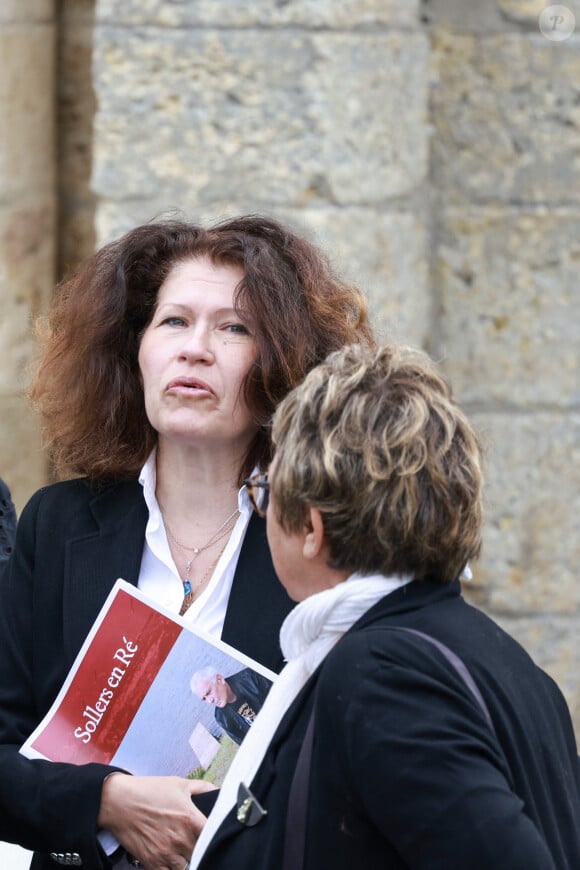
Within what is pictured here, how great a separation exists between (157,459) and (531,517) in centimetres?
149

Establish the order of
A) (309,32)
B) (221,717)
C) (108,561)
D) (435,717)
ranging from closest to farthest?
(435,717), (221,717), (108,561), (309,32)

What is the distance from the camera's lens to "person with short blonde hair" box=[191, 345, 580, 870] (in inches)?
55.8

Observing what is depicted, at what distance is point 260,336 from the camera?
2211 mm

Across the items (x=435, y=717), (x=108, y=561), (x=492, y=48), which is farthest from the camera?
(x=492, y=48)

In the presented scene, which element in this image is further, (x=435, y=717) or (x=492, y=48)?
(x=492, y=48)

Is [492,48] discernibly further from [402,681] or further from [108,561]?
[402,681]

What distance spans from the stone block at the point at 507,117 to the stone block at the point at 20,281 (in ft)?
3.78

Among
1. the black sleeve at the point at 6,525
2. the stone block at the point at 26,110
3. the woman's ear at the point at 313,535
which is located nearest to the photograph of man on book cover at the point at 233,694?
the woman's ear at the point at 313,535

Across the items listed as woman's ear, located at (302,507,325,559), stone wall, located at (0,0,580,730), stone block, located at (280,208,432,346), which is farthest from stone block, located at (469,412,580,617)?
woman's ear, located at (302,507,325,559)

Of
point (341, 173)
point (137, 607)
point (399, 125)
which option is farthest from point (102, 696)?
point (399, 125)

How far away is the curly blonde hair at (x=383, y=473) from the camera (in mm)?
1571

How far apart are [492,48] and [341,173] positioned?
608mm

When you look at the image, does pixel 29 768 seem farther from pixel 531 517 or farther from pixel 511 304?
pixel 511 304

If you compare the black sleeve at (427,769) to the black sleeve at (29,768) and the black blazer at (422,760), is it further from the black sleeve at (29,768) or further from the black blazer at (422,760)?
the black sleeve at (29,768)
